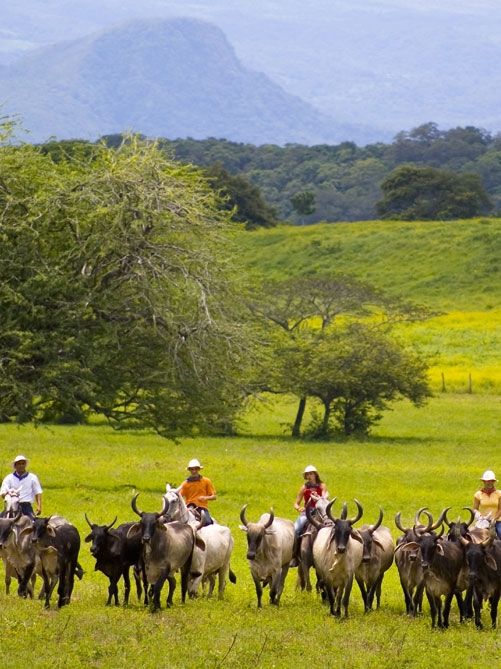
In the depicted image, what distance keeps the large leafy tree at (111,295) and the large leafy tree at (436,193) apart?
84031 millimetres

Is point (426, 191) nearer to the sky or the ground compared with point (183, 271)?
nearer to the sky

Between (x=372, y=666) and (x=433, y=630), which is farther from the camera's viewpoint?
(x=433, y=630)

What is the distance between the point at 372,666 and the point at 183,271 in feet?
47.6

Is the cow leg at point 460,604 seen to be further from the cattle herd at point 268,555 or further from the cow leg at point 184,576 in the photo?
the cow leg at point 184,576

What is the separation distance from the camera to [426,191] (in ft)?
385

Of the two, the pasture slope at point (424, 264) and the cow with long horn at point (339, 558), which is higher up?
the pasture slope at point (424, 264)

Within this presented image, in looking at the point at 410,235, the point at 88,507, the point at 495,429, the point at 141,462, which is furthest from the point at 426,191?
the point at 88,507

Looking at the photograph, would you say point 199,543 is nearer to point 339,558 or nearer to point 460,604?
point 339,558

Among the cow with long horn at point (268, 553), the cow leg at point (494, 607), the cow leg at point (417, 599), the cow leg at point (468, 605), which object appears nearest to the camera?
the cow leg at point (494, 607)

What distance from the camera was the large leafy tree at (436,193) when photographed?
115 m

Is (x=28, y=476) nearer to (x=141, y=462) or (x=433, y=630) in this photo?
(x=433, y=630)

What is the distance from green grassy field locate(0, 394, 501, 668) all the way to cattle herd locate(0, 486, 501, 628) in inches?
15.8

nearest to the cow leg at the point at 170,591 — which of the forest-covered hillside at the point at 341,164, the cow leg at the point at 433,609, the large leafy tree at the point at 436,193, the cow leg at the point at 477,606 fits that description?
the cow leg at the point at 433,609

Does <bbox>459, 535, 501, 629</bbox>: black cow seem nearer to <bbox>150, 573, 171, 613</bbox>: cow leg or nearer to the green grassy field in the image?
the green grassy field
